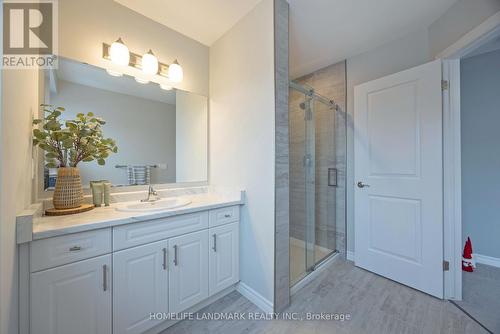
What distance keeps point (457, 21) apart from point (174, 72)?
2465 mm

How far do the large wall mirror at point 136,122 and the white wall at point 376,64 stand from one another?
1.76 meters

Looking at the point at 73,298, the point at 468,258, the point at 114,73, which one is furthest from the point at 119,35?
the point at 468,258

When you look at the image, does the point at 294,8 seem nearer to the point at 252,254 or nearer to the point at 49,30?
the point at 49,30

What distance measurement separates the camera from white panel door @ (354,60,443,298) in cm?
172

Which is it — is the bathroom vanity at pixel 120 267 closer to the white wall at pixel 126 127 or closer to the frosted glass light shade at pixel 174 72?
the white wall at pixel 126 127

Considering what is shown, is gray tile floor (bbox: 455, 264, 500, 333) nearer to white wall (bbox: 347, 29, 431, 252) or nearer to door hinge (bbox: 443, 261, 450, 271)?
door hinge (bbox: 443, 261, 450, 271)

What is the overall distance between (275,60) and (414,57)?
161 centimetres

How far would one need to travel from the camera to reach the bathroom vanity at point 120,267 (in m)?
0.93

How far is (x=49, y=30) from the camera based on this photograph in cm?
133

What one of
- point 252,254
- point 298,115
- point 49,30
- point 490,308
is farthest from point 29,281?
point 490,308

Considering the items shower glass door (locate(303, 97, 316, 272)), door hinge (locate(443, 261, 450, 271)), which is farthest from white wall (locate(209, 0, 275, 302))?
door hinge (locate(443, 261, 450, 271))

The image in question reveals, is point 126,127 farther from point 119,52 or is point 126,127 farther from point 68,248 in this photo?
point 68,248

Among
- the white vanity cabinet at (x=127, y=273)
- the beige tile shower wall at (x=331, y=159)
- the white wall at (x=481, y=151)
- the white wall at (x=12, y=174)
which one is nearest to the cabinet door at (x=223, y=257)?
the white vanity cabinet at (x=127, y=273)

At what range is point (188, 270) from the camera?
4.72 feet
